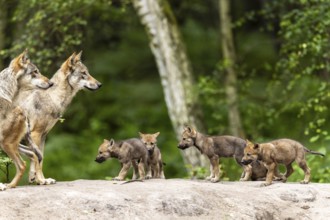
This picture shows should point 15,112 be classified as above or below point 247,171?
above

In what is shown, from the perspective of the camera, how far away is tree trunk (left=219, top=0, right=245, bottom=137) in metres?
21.5

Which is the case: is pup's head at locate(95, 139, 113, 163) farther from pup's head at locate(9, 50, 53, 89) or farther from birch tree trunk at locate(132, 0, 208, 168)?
birch tree trunk at locate(132, 0, 208, 168)

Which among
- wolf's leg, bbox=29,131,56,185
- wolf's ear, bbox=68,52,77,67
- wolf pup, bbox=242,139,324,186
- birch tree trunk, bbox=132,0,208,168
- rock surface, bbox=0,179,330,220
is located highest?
birch tree trunk, bbox=132,0,208,168

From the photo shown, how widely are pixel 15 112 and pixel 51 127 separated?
5.22 feet

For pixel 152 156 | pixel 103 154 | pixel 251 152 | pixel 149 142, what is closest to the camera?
pixel 251 152

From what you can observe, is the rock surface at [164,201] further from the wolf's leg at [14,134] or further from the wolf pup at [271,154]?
the wolf's leg at [14,134]

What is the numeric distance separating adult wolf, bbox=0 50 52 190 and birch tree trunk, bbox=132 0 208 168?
6824 millimetres

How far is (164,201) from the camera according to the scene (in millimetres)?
11164

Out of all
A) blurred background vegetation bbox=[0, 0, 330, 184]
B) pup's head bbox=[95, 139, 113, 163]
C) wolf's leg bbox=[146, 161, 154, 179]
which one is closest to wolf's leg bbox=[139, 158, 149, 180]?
wolf's leg bbox=[146, 161, 154, 179]

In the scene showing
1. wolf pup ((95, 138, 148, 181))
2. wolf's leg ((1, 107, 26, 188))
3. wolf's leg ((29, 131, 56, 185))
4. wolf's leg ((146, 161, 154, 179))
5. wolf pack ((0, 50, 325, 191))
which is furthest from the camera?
wolf's leg ((146, 161, 154, 179))

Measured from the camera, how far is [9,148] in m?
11.9

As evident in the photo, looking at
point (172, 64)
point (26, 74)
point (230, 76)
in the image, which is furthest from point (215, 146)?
point (230, 76)

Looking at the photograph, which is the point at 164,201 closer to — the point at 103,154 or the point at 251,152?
the point at 251,152

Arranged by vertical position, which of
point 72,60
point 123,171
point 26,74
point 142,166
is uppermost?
point 72,60
